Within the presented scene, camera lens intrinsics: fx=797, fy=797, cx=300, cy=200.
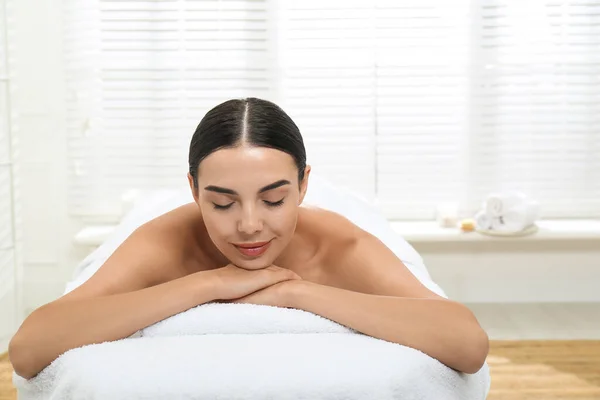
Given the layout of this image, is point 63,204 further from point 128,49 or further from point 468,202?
point 468,202

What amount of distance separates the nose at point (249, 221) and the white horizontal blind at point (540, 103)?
2.67 m

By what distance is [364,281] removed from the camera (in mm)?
1642

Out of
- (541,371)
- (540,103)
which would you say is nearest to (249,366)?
(541,371)

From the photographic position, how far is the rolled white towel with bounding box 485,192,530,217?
A: 3.58 m

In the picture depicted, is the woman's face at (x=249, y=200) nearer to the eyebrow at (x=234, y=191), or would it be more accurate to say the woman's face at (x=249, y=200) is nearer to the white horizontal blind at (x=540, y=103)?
the eyebrow at (x=234, y=191)

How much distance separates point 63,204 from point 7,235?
0.50 m

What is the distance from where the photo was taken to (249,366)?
121cm

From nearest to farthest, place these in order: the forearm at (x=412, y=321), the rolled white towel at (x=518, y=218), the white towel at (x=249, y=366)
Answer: the white towel at (x=249, y=366) → the forearm at (x=412, y=321) → the rolled white towel at (x=518, y=218)

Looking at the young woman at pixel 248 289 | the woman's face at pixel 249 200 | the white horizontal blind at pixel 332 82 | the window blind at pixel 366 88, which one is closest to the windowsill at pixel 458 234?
the window blind at pixel 366 88

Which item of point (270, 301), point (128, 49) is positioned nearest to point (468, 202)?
point (128, 49)

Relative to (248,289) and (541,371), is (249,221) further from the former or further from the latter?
(541,371)

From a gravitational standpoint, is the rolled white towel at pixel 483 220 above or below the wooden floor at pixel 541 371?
above

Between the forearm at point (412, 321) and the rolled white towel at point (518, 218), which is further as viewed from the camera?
the rolled white towel at point (518, 218)

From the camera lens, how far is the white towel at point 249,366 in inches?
47.0
